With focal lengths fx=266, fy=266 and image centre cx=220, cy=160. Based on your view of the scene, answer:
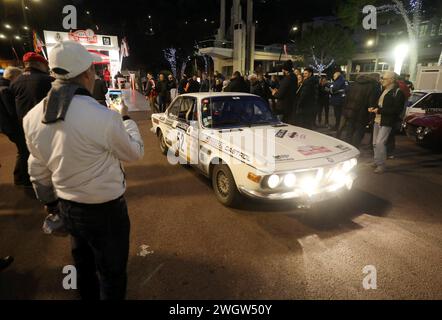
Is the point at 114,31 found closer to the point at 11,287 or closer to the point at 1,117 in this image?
the point at 1,117


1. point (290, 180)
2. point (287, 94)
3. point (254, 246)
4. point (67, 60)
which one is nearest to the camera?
point (67, 60)

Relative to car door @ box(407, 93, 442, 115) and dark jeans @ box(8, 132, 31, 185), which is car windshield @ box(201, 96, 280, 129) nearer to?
dark jeans @ box(8, 132, 31, 185)

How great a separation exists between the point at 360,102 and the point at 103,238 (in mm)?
6045

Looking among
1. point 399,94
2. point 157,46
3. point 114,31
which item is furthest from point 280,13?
point 399,94

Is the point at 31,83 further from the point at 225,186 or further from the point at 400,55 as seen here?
the point at 400,55

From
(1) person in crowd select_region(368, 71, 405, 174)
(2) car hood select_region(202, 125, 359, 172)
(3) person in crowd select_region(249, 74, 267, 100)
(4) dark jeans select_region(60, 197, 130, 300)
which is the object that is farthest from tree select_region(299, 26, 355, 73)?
(4) dark jeans select_region(60, 197, 130, 300)

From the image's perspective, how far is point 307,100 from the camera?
6.49 m

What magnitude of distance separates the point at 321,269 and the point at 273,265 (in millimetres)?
465

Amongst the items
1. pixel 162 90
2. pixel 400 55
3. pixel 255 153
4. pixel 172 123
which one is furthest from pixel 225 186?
pixel 400 55

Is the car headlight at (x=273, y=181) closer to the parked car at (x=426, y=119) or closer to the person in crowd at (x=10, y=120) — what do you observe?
the person in crowd at (x=10, y=120)

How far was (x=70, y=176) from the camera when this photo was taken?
5.03ft

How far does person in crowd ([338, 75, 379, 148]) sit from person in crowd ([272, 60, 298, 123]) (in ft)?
4.06

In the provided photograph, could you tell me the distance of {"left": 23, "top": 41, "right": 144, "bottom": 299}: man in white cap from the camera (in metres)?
1.43

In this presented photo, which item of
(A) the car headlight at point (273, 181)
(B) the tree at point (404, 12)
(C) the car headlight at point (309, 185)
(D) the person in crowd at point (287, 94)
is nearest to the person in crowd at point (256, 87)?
(D) the person in crowd at point (287, 94)
